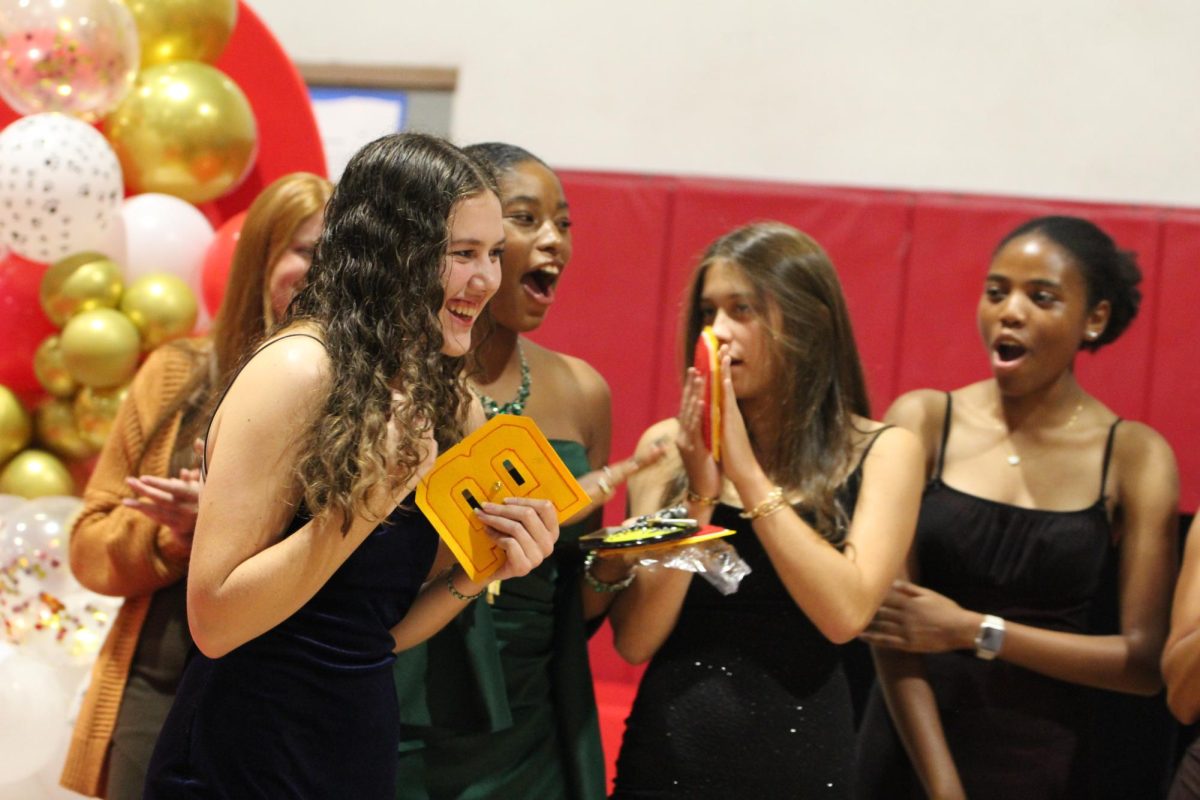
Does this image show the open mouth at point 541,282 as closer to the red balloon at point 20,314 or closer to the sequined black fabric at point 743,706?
the sequined black fabric at point 743,706

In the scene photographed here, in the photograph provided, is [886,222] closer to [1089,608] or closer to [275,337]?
[1089,608]

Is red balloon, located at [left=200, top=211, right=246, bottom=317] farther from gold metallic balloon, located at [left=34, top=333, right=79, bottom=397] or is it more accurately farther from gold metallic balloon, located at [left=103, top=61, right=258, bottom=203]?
gold metallic balloon, located at [left=34, top=333, right=79, bottom=397]

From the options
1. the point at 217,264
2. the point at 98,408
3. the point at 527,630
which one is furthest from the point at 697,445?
the point at 98,408

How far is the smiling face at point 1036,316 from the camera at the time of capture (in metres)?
2.49

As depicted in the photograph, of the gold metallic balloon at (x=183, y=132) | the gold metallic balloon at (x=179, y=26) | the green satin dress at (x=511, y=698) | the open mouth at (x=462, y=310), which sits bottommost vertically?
the green satin dress at (x=511, y=698)

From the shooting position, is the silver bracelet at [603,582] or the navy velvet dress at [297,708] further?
the silver bracelet at [603,582]

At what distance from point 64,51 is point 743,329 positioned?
1.68m

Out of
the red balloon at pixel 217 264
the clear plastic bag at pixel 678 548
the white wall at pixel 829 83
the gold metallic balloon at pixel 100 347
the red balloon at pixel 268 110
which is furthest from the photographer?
the white wall at pixel 829 83

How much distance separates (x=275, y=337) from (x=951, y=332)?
10.9 feet

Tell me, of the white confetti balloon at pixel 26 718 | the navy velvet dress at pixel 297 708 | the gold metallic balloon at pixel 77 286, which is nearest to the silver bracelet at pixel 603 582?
the navy velvet dress at pixel 297 708

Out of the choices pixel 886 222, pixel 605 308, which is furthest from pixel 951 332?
pixel 605 308

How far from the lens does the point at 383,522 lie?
1.44 m

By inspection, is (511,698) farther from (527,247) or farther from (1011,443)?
(1011,443)

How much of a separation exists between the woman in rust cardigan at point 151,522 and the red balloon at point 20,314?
0.95m
